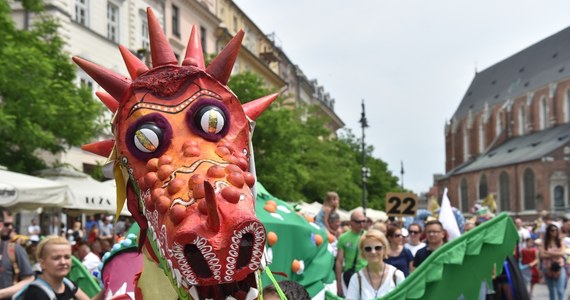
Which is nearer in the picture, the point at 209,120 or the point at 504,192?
the point at 209,120

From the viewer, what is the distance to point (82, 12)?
76.6 feet

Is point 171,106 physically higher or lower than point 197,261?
higher

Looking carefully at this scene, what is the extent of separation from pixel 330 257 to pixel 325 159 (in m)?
30.9

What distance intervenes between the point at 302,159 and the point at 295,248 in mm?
30982

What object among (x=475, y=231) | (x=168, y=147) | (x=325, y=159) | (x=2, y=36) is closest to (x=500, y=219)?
(x=475, y=231)

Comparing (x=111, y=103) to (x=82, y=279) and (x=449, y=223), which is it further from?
(x=449, y=223)

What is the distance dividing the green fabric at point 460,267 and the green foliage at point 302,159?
19.3m

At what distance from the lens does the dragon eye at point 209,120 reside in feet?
8.87

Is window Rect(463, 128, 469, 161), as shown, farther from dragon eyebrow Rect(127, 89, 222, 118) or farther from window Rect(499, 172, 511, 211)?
dragon eyebrow Rect(127, 89, 222, 118)

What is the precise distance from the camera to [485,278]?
15.0 feet

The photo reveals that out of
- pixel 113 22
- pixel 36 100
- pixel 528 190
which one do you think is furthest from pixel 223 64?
pixel 528 190

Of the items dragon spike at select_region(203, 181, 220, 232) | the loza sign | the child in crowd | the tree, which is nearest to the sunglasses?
the child in crowd

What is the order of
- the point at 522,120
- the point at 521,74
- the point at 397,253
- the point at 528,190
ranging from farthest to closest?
the point at 521,74, the point at 522,120, the point at 528,190, the point at 397,253

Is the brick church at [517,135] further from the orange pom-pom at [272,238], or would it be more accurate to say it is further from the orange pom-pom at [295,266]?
the orange pom-pom at [272,238]
